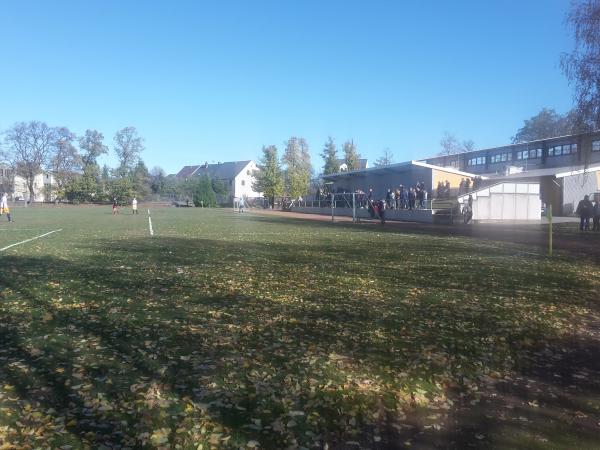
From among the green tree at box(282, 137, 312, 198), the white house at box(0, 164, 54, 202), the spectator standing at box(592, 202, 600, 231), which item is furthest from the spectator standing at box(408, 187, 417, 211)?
the white house at box(0, 164, 54, 202)

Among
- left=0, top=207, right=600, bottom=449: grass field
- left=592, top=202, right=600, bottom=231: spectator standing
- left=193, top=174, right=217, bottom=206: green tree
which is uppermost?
left=193, top=174, right=217, bottom=206: green tree

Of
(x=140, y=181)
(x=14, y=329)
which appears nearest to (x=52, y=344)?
(x=14, y=329)

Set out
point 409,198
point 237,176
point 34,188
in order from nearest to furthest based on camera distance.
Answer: point 409,198 → point 34,188 → point 237,176

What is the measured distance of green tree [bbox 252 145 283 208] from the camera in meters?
79.6

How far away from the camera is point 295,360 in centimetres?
579

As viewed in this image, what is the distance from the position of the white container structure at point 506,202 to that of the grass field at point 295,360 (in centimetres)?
2554

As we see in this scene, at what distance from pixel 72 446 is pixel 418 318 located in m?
5.35

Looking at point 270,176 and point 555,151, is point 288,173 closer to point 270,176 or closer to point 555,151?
point 270,176

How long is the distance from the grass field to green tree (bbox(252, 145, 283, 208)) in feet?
223

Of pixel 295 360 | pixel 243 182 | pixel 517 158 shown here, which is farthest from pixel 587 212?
pixel 243 182

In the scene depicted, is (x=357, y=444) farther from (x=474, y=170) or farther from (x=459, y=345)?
(x=474, y=170)

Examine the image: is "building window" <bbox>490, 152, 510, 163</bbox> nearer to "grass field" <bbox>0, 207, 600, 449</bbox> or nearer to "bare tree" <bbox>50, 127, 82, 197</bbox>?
"grass field" <bbox>0, 207, 600, 449</bbox>

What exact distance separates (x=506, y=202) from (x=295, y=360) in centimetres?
3513

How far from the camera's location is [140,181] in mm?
104312
